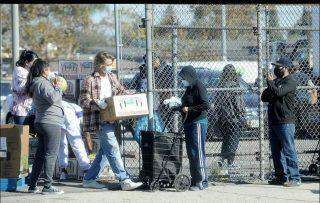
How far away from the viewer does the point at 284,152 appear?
10.2 meters

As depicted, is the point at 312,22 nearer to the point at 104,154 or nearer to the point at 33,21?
the point at 104,154

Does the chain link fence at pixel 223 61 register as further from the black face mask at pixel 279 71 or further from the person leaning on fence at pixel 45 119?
the person leaning on fence at pixel 45 119

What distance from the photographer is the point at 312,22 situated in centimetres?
1220

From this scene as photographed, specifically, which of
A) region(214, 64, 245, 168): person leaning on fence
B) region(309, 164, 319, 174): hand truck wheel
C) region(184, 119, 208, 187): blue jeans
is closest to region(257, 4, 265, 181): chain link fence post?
region(214, 64, 245, 168): person leaning on fence

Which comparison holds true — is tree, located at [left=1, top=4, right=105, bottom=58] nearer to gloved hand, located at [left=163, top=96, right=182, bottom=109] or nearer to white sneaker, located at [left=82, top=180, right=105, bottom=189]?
white sneaker, located at [left=82, top=180, right=105, bottom=189]

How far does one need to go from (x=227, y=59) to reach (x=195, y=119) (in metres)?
2.30

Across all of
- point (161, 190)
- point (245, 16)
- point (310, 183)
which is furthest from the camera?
point (245, 16)

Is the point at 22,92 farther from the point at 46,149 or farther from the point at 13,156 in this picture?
the point at 46,149

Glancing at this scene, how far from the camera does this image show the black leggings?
9406mm

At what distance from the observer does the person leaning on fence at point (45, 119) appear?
9.38 meters

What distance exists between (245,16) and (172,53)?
5.37 ft

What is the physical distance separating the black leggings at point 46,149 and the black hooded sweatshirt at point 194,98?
176 cm

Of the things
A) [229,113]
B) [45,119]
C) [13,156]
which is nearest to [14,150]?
[13,156]

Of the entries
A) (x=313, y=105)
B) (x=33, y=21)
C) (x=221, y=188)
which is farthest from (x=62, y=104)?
(x=33, y=21)
